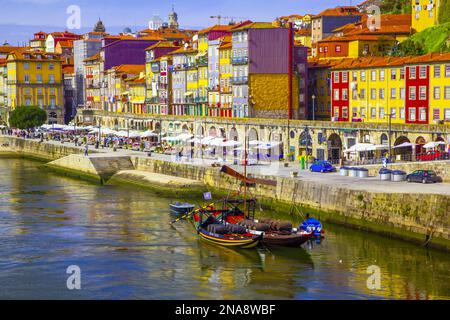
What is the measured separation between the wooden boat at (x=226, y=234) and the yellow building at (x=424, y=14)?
69.3 metres

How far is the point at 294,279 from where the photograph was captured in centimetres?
4416

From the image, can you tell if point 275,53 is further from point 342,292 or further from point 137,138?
point 342,292

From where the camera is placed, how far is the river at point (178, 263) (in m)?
41.6

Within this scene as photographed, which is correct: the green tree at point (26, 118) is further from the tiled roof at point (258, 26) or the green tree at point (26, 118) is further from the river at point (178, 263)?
the river at point (178, 263)

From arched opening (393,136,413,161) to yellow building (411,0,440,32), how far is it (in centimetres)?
4479

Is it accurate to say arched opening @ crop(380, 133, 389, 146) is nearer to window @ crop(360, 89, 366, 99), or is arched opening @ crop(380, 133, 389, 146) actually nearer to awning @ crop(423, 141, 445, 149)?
awning @ crop(423, 141, 445, 149)

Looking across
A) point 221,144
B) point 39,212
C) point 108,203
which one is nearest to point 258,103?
point 221,144

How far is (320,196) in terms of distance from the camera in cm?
6044

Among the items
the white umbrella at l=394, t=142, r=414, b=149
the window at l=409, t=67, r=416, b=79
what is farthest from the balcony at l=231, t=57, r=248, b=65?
the white umbrella at l=394, t=142, r=414, b=149

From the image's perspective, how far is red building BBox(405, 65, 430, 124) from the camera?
82312 millimetres

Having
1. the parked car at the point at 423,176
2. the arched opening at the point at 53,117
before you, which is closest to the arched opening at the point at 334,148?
the parked car at the point at 423,176
